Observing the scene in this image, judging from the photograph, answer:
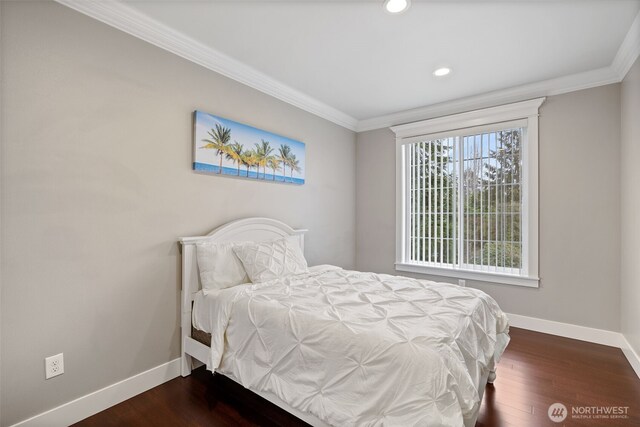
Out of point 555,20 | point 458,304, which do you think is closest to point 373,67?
point 555,20

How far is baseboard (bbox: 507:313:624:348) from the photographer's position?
9.24 ft

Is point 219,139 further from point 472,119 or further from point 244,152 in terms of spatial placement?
point 472,119

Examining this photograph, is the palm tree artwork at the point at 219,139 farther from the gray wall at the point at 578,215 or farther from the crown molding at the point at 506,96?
the gray wall at the point at 578,215

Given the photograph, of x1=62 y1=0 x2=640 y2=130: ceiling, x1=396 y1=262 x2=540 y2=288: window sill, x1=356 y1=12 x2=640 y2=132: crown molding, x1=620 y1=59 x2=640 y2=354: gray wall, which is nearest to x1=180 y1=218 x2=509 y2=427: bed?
x1=620 y1=59 x2=640 y2=354: gray wall

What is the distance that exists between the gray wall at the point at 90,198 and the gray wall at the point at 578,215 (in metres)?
3.29

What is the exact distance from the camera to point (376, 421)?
1297 mm

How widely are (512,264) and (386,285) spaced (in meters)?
1.96

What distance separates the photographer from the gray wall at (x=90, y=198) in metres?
1.63

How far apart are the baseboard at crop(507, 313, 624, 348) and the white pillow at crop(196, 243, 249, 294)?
302 centimetres

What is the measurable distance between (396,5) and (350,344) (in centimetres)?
211

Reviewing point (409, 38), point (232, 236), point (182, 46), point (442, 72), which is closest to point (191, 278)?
point (232, 236)

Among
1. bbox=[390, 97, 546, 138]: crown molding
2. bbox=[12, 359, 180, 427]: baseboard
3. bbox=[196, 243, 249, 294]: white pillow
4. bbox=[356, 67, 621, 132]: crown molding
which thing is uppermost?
bbox=[356, 67, 621, 132]: crown molding

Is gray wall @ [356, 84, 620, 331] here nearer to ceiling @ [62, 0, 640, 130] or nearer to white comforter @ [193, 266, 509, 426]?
ceiling @ [62, 0, 640, 130]

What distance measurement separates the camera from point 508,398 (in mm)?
2031
